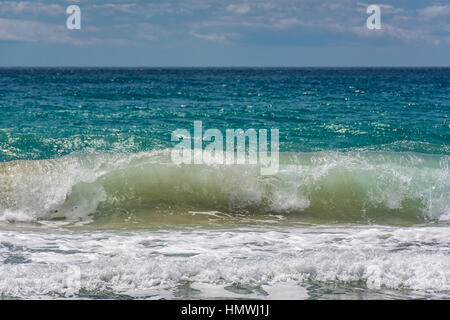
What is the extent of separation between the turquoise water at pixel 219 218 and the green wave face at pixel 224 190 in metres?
0.03

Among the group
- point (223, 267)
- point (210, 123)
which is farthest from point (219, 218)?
point (210, 123)

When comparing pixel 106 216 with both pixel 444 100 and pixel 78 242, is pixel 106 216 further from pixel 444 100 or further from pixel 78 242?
pixel 444 100

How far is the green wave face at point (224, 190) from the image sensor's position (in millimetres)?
9219

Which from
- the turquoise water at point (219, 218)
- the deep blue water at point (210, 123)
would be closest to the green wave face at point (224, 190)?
the turquoise water at point (219, 218)

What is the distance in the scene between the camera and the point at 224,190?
33.4 ft

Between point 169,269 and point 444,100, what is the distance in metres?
26.8

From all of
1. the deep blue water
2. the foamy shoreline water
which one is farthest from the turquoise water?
the deep blue water

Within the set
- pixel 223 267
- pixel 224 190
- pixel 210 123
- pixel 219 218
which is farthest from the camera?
pixel 210 123

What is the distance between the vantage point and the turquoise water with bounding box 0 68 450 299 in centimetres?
552

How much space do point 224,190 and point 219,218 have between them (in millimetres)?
1217

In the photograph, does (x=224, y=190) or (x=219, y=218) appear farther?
(x=224, y=190)

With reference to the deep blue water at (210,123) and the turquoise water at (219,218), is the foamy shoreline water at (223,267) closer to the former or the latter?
the turquoise water at (219,218)

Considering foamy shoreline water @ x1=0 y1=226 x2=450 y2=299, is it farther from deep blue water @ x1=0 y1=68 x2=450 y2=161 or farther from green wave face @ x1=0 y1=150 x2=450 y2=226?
deep blue water @ x1=0 y1=68 x2=450 y2=161

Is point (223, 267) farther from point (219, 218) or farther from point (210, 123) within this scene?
point (210, 123)
